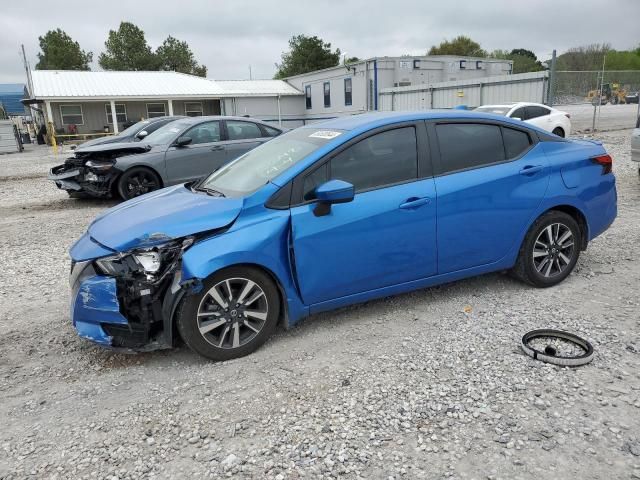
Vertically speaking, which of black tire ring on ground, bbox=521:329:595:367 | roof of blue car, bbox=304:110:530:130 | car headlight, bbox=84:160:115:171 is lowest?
black tire ring on ground, bbox=521:329:595:367

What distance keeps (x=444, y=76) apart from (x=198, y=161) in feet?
75.3

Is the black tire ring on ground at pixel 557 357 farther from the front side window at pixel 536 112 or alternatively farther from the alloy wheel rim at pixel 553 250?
the front side window at pixel 536 112

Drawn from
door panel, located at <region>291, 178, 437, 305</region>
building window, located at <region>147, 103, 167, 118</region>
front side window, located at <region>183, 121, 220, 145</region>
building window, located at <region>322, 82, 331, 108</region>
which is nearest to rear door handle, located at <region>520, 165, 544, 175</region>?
door panel, located at <region>291, 178, 437, 305</region>

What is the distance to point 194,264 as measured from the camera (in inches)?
130

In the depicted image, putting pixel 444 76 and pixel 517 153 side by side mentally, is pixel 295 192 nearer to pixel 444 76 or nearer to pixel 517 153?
pixel 517 153

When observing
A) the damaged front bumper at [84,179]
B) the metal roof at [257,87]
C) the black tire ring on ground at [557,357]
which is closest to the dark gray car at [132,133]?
the damaged front bumper at [84,179]

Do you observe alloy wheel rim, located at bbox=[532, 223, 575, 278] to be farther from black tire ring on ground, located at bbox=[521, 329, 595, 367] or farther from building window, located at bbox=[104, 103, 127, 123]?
building window, located at bbox=[104, 103, 127, 123]

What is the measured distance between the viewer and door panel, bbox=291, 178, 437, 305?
3.62 metres

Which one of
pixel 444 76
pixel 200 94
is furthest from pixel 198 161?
pixel 200 94

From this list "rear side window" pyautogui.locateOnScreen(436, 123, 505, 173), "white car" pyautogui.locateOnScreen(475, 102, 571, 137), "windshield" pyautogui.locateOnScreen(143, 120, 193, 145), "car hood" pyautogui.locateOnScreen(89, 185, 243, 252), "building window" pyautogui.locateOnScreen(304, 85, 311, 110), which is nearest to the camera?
"car hood" pyautogui.locateOnScreen(89, 185, 243, 252)

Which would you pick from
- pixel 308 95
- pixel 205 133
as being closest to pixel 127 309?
pixel 205 133

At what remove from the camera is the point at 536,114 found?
15.1 m

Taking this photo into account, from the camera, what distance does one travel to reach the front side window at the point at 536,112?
1490cm

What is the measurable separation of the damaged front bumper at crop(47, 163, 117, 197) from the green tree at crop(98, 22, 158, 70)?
52685 mm
